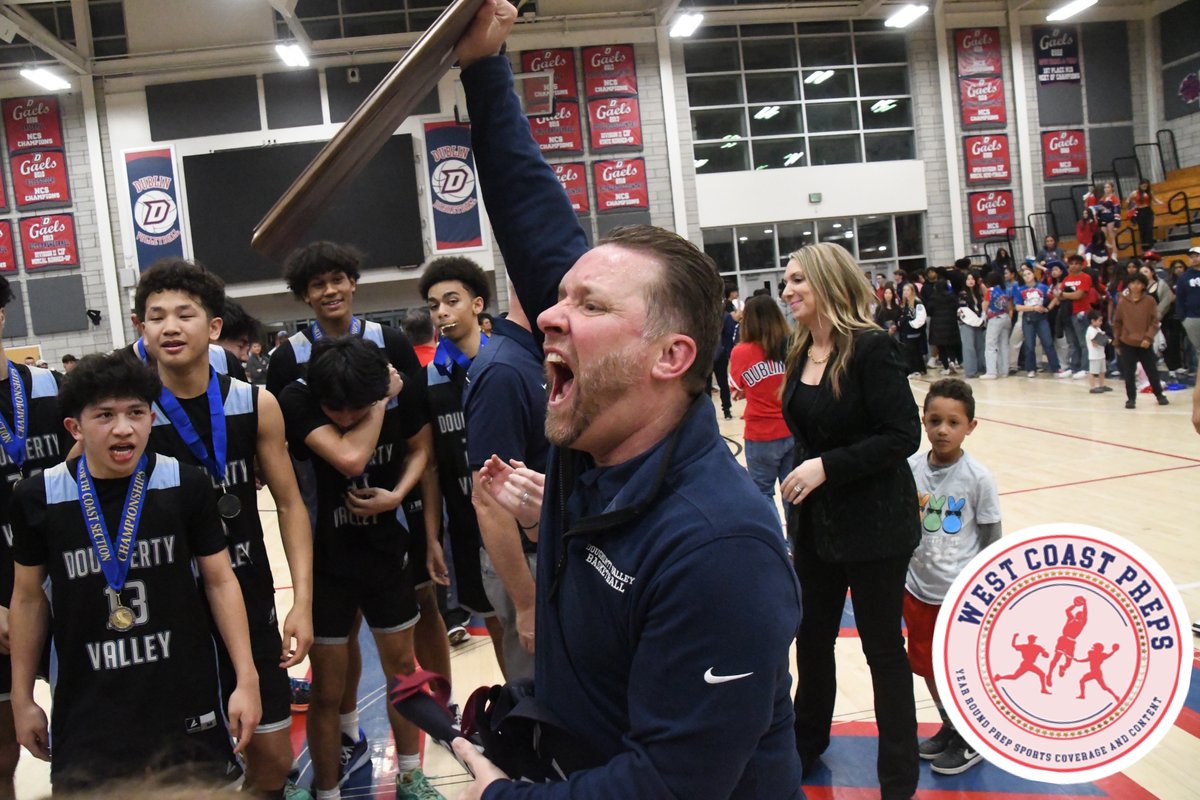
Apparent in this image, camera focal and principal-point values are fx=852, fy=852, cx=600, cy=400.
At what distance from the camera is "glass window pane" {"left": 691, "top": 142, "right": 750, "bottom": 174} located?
1858cm

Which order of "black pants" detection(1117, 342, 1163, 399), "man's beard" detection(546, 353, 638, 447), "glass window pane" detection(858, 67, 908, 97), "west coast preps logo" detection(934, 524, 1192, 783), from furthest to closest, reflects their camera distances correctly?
"glass window pane" detection(858, 67, 908, 97) → "black pants" detection(1117, 342, 1163, 399) → "west coast preps logo" detection(934, 524, 1192, 783) → "man's beard" detection(546, 353, 638, 447)

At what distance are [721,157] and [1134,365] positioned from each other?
33.9ft

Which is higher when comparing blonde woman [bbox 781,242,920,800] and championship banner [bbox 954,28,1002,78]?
championship banner [bbox 954,28,1002,78]

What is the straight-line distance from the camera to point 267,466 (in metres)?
2.76

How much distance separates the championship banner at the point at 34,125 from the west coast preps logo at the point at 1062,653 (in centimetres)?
1969

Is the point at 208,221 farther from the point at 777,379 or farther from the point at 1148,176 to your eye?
the point at 1148,176

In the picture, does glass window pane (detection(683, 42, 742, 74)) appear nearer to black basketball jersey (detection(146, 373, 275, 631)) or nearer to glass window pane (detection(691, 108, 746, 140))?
glass window pane (detection(691, 108, 746, 140))

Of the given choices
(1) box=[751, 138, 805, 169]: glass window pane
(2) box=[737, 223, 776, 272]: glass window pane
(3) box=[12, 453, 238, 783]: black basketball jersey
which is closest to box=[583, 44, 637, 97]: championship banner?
(1) box=[751, 138, 805, 169]: glass window pane

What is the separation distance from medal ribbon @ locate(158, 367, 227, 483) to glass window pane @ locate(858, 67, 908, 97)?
19.0 m

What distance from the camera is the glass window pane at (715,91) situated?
1859cm

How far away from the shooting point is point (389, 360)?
11.5ft

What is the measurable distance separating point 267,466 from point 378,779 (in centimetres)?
151

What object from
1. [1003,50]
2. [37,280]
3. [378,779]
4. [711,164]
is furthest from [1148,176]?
[37,280]

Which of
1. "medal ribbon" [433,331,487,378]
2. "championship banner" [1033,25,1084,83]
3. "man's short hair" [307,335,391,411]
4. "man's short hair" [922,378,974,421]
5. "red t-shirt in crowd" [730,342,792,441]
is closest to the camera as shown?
"man's short hair" [307,335,391,411]
